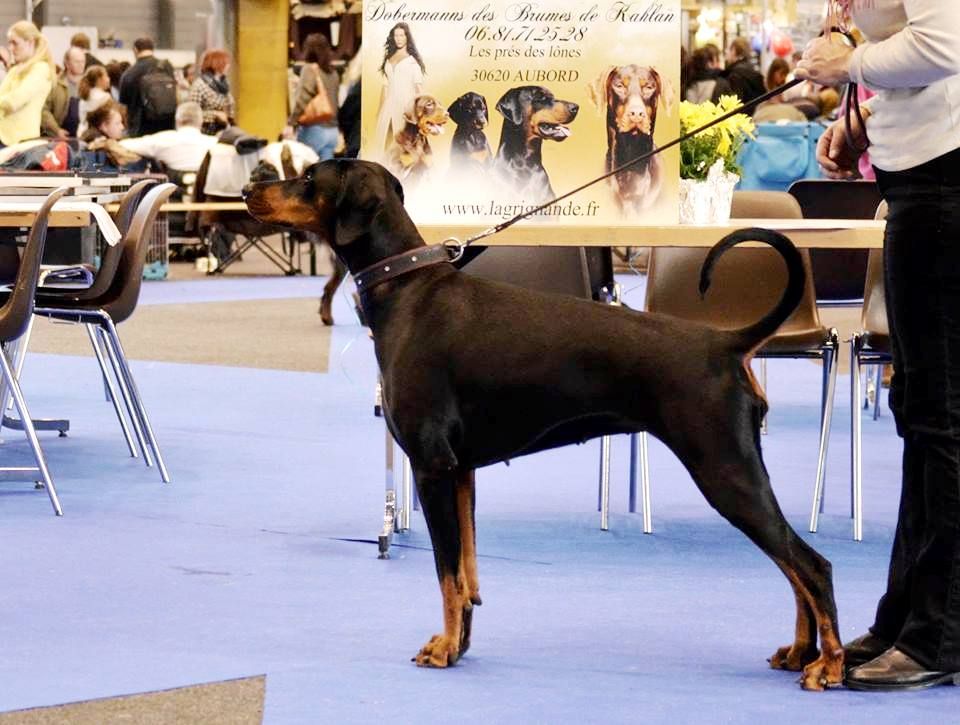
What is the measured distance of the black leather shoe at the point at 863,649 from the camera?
3260mm

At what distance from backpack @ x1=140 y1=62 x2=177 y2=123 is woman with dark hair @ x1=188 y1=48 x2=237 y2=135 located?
0.83 metres

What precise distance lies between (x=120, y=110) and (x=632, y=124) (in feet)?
33.4

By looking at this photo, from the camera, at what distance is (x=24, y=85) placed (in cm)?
1165

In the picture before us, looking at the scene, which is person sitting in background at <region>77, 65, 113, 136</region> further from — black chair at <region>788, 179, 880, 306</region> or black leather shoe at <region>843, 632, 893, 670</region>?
black leather shoe at <region>843, 632, 893, 670</region>

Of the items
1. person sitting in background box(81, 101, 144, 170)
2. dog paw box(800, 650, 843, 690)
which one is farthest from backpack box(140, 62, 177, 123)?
dog paw box(800, 650, 843, 690)

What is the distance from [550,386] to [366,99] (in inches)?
52.8

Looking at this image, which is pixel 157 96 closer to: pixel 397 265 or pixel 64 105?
pixel 64 105

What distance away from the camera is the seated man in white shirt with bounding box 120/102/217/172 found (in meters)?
13.5

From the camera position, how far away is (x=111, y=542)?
437cm

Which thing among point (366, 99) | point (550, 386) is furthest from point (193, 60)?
point (550, 386)

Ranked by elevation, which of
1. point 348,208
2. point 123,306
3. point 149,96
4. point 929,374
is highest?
point 149,96

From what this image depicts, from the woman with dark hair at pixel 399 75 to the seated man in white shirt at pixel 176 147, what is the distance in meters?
9.45

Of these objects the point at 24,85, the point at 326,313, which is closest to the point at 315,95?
the point at 24,85

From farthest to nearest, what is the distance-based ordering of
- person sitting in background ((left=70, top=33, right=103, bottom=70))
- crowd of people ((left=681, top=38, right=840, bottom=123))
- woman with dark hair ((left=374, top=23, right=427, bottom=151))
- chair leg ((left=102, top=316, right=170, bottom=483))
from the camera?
person sitting in background ((left=70, top=33, right=103, bottom=70)) → crowd of people ((left=681, top=38, right=840, bottom=123)) → chair leg ((left=102, top=316, right=170, bottom=483)) → woman with dark hair ((left=374, top=23, right=427, bottom=151))
